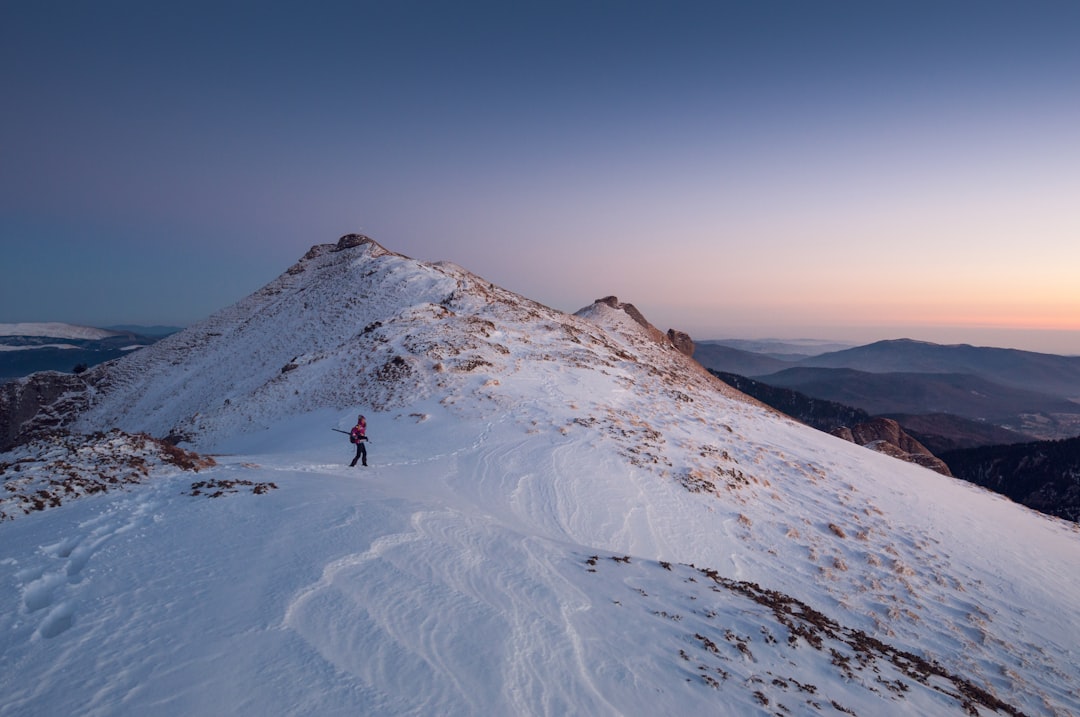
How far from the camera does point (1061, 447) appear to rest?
52812 millimetres

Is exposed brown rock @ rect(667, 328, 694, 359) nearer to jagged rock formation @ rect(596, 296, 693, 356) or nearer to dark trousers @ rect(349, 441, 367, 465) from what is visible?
jagged rock formation @ rect(596, 296, 693, 356)

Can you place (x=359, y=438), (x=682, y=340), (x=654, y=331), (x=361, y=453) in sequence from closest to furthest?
(x=359, y=438)
(x=361, y=453)
(x=654, y=331)
(x=682, y=340)

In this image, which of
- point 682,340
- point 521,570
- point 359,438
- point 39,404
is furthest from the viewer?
point 682,340

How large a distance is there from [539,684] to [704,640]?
109 inches

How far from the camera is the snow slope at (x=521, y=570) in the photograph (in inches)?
204

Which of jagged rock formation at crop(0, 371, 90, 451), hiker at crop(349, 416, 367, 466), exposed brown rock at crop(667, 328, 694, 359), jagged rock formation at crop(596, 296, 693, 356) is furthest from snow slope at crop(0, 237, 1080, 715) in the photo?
exposed brown rock at crop(667, 328, 694, 359)

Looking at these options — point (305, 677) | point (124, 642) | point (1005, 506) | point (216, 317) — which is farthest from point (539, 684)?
point (216, 317)

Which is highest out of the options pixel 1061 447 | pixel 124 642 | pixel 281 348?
pixel 281 348

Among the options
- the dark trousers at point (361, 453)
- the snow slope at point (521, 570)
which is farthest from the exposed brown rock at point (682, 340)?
the dark trousers at point (361, 453)

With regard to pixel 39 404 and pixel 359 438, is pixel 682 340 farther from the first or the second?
pixel 39 404

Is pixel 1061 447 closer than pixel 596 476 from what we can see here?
No

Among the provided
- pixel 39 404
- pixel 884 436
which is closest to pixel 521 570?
pixel 39 404

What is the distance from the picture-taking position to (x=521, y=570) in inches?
316

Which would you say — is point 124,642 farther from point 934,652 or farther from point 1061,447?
point 1061,447
